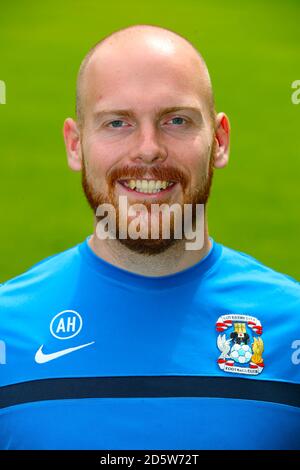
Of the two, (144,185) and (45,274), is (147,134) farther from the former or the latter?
(45,274)

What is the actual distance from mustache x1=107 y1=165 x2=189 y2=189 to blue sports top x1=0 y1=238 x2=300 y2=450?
178 mm

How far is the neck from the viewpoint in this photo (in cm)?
131

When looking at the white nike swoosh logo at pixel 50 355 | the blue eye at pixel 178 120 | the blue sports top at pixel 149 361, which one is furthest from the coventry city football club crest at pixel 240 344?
the blue eye at pixel 178 120

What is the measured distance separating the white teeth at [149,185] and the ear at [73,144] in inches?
7.6

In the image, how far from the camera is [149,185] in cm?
127

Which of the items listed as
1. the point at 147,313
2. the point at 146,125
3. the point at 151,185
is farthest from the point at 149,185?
the point at 147,313

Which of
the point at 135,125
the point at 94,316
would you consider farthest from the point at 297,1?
the point at 94,316

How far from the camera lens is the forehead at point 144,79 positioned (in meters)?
1.27

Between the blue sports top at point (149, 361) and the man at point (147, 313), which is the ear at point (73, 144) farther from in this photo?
the blue sports top at point (149, 361)
